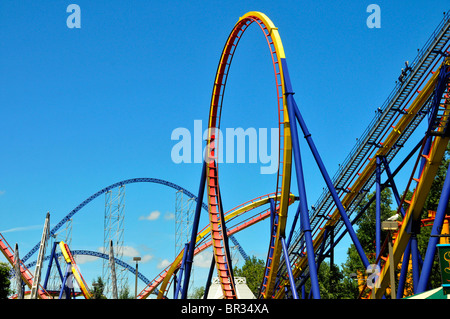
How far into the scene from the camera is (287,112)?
15.1 m

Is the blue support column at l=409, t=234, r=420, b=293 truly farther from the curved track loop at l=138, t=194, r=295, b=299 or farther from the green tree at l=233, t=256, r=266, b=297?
the green tree at l=233, t=256, r=266, b=297

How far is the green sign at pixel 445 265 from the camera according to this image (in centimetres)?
793

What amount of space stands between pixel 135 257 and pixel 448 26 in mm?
14475

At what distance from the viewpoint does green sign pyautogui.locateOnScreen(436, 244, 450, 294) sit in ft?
26.0

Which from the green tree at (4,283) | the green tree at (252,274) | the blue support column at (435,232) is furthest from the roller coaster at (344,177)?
the green tree at (252,274)

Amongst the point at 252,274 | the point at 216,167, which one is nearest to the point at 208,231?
the point at 216,167

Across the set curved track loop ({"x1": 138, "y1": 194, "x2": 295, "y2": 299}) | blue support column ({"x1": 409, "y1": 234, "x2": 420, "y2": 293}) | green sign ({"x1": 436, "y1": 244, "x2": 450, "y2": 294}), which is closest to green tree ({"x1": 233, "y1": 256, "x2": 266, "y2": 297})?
curved track loop ({"x1": 138, "y1": 194, "x2": 295, "y2": 299})

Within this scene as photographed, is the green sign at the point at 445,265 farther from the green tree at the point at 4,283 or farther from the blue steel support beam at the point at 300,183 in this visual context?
the green tree at the point at 4,283

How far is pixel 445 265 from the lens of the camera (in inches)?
327

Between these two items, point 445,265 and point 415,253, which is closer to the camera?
point 445,265

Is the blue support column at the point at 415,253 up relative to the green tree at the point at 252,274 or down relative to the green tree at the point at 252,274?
down

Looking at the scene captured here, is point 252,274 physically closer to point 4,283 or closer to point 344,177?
point 4,283
